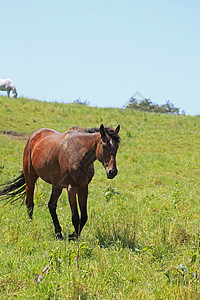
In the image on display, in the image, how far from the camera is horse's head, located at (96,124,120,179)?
4504mm

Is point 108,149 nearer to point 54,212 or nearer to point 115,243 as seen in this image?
Result: point 115,243

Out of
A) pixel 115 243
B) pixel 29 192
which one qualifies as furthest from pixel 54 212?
pixel 115 243

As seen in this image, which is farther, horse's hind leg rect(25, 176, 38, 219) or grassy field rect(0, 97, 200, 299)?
horse's hind leg rect(25, 176, 38, 219)

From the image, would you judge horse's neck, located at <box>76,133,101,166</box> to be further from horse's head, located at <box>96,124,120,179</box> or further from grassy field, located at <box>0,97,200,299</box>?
grassy field, located at <box>0,97,200,299</box>

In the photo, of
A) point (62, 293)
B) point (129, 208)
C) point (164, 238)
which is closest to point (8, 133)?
point (129, 208)

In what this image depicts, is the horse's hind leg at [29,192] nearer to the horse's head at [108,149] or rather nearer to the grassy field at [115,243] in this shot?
the grassy field at [115,243]

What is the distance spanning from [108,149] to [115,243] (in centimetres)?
129

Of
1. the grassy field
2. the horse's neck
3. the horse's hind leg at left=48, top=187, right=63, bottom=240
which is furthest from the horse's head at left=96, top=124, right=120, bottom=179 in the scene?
the horse's hind leg at left=48, top=187, right=63, bottom=240

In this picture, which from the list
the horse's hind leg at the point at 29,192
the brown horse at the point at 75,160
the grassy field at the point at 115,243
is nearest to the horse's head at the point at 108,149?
the brown horse at the point at 75,160

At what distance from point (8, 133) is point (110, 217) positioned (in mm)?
9468

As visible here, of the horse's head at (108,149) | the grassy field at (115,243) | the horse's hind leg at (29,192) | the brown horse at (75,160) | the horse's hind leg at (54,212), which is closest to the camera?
the grassy field at (115,243)

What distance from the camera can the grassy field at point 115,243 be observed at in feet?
11.0

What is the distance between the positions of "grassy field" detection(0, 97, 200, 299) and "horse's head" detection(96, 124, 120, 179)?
36.2 inches

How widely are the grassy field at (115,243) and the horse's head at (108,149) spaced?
36.2 inches
